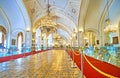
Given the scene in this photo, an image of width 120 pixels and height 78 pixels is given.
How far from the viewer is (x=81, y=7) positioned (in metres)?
17.4

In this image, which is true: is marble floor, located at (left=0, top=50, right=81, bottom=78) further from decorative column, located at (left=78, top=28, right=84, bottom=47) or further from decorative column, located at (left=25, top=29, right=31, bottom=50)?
decorative column, located at (left=25, top=29, right=31, bottom=50)

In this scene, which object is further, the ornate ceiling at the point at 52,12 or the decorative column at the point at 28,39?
the decorative column at the point at 28,39

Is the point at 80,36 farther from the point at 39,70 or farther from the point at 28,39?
the point at 39,70

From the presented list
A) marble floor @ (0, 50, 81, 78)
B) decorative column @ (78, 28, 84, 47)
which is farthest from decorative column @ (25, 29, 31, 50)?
marble floor @ (0, 50, 81, 78)

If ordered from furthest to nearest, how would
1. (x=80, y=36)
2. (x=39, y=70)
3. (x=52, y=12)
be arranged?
(x=52, y=12) → (x=80, y=36) → (x=39, y=70)

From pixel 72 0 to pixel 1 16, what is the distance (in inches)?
352

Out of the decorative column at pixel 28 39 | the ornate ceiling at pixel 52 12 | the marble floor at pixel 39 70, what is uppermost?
the ornate ceiling at pixel 52 12

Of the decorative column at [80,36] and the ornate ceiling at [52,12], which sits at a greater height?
the ornate ceiling at [52,12]

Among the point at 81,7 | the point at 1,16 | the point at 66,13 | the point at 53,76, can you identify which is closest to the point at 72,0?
the point at 81,7

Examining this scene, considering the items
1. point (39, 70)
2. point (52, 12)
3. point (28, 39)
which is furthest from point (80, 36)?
point (39, 70)

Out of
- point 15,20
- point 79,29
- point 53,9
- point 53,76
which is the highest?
point 53,9

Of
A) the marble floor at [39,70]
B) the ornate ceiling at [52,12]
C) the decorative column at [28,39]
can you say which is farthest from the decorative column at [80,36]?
the marble floor at [39,70]

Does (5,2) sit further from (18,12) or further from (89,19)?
(89,19)

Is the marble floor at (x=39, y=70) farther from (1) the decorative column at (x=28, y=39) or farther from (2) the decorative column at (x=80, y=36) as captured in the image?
(1) the decorative column at (x=28, y=39)
